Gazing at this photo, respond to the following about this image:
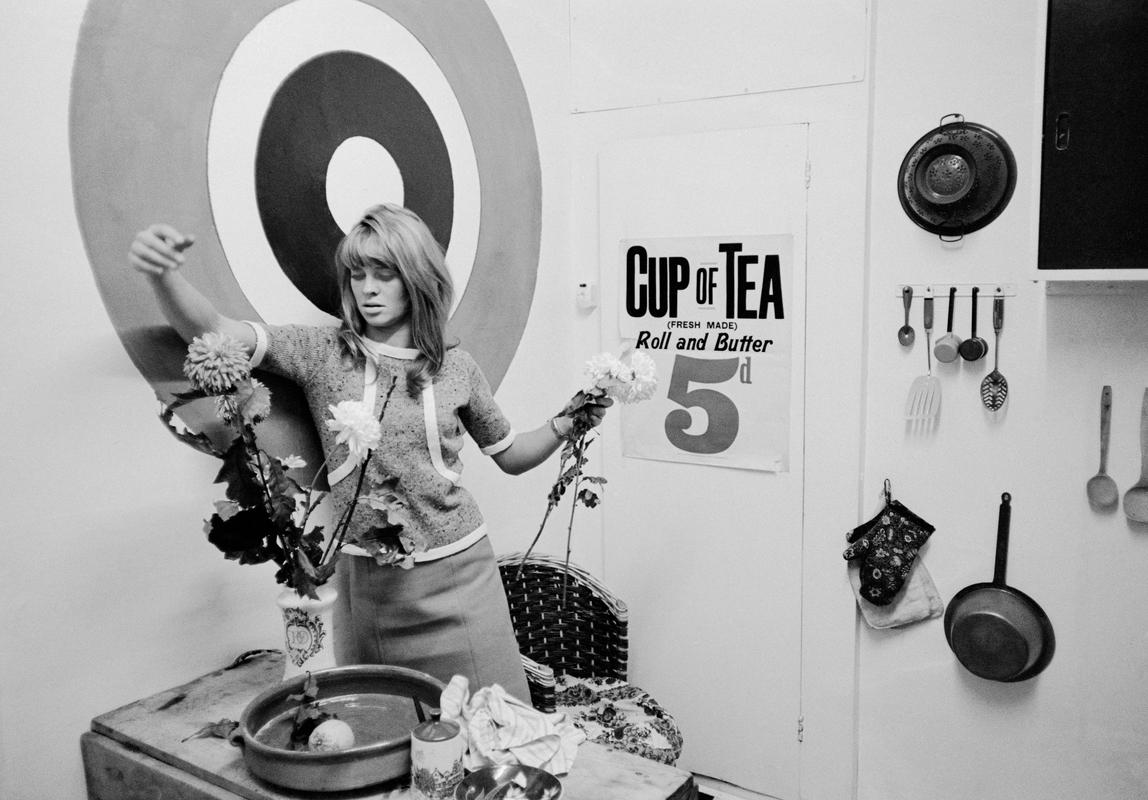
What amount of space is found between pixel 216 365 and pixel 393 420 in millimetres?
402

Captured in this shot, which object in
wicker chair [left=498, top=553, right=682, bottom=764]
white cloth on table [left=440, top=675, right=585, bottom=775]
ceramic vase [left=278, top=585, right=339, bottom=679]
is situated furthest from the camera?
wicker chair [left=498, top=553, right=682, bottom=764]

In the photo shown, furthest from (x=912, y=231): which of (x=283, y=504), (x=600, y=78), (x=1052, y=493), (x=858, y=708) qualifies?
(x=283, y=504)

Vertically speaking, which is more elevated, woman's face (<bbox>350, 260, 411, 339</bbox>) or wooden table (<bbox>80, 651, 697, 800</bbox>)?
woman's face (<bbox>350, 260, 411, 339</bbox>)

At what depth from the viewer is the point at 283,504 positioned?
1263 mm

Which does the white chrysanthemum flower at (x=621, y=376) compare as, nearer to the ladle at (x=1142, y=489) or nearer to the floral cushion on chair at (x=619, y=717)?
the floral cushion on chair at (x=619, y=717)

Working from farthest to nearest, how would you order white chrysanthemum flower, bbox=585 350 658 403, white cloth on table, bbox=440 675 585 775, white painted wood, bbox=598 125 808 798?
white painted wood, bbox=598 125 808 798 < white chrysanthemum flower, bbox=585 350 658 403 < white cloth on table, bbox=440 675 585 775

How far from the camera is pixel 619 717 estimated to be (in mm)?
2084

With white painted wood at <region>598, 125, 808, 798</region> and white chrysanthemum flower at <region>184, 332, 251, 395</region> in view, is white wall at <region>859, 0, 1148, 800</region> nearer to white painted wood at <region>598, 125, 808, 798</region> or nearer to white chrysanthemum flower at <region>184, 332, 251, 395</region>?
white painted wood at <region>598, 125, 808, 798</region>

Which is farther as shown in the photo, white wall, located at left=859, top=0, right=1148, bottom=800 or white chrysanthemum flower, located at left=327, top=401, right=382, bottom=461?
white wall, located at left=859, top=0, right=1148, bottom=800

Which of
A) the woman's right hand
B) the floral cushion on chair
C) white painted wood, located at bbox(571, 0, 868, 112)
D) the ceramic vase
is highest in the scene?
white painted wood, located at bbox(571, 0, 868, 112)

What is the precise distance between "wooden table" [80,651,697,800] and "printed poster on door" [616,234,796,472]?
1.27 m

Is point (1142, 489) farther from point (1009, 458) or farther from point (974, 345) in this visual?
point (974, 345)

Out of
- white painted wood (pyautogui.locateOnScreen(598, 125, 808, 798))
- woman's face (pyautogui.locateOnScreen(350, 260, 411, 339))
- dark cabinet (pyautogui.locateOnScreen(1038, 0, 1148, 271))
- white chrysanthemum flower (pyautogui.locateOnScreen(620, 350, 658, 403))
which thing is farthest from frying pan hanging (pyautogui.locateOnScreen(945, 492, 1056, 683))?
woman's face (pyautogui.locateOnScreen(350, 260, 411, 339))

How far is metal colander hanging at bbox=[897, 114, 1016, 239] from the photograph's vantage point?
207 cm
